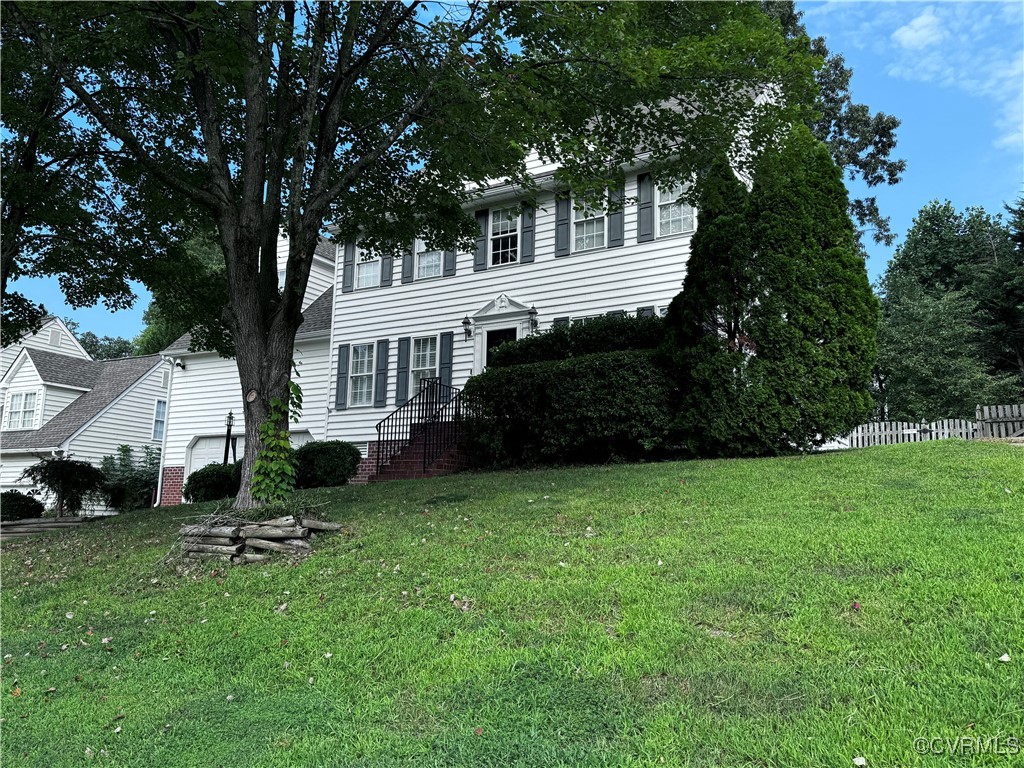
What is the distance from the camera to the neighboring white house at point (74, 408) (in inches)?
1013

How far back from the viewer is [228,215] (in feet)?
26.2

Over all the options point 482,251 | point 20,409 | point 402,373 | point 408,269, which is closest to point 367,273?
point 408,269

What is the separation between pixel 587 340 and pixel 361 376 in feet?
23.7

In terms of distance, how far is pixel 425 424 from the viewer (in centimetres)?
1410

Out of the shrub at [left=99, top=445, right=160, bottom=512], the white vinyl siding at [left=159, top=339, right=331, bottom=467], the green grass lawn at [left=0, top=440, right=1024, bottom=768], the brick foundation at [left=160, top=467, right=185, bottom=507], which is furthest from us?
the shrub at [left=99, top=445, right=160, bottom=512]

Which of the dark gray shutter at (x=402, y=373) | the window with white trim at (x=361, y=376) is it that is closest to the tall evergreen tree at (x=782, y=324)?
the dark gray shutter at (x=402, y=373)

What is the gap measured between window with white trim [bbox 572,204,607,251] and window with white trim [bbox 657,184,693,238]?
1.27 m

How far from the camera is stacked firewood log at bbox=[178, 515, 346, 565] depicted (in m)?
6.57

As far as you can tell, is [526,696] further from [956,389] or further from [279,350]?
[956,389]

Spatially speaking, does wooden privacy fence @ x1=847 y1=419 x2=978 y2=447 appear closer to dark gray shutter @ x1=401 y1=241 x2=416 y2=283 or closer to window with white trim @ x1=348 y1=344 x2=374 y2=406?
dark gray shutter @ x1=401 y1=241 x2=416 y2=283

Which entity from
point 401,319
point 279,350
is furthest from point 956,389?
point 279,350

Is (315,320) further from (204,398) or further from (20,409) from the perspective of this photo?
(20,409)

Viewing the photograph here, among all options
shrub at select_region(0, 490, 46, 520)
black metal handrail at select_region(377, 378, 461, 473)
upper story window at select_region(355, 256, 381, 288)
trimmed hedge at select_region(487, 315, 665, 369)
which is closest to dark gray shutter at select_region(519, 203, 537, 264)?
trimmed hedge at select_region(487, 315, 665, 369)

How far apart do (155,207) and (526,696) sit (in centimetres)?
1039
